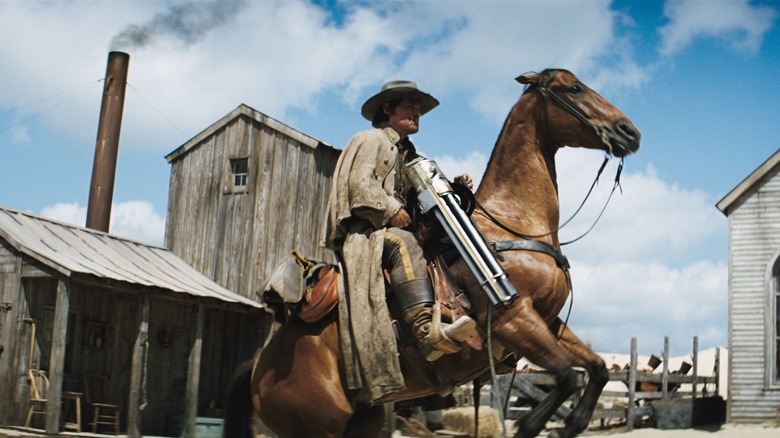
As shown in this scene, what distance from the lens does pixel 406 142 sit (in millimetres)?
6031

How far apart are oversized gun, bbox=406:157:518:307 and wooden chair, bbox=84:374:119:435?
12650 mm

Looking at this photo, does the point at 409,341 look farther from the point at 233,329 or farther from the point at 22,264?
the point at 233,329

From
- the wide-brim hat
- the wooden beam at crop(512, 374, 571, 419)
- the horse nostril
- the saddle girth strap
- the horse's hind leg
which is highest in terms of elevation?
the wide-brim hat

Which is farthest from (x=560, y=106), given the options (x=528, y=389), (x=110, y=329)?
(x=528, y=389)

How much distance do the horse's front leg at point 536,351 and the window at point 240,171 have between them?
1657 cm

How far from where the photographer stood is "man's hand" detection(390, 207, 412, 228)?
218 inches

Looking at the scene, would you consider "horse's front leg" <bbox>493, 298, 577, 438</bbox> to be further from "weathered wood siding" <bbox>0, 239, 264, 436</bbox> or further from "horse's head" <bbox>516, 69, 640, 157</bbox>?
"weathered wood siding" <bbox>0, 239, 264, 436</bbox>

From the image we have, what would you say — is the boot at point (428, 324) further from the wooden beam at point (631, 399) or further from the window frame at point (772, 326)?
the wooden beam at point (631, 399)

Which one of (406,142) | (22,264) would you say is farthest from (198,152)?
(406,142)

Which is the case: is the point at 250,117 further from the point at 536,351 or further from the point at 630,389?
the point at 536,351

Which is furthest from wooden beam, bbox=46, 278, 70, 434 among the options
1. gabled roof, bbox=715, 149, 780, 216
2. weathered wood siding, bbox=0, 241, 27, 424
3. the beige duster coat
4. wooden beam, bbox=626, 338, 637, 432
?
gabled roof, bbox=715, 149, 780, 216

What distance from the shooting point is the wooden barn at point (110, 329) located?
1503cm

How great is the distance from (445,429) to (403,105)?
13492mm

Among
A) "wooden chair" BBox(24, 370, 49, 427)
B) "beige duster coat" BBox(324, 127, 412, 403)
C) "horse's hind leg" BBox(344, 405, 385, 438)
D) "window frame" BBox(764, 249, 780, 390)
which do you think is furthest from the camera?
"window frame" BBox(764, 249, 780, 390)
